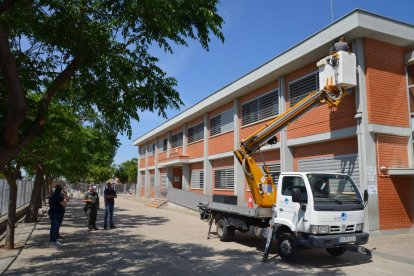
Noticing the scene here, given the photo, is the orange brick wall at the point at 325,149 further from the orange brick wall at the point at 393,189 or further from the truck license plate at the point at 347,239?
the truck license plate at the point at 347,239

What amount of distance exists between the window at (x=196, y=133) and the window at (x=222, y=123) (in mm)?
1967

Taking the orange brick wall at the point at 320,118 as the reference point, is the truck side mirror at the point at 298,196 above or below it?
below

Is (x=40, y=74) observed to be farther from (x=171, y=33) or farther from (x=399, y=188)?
(x=399, y=188)

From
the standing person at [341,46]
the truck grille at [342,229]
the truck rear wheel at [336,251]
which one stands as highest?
the standing person at [341,46]

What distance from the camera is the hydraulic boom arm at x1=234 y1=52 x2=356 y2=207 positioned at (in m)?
11.3

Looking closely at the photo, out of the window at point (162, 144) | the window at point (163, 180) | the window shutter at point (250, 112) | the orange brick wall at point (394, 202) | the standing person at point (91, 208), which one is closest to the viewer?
the orange brick wall at point (394, 202)

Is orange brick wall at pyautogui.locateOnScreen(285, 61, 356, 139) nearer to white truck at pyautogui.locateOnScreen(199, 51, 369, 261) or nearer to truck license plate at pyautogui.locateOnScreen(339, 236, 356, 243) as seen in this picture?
white truck at pyautogui.locateOnScreen(199, 51, 369, 261)

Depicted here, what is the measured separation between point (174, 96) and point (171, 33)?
116 cm

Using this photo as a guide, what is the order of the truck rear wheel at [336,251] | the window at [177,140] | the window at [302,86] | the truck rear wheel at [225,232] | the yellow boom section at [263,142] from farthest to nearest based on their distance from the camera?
the window at [177,140] → the window at [302,86] → the truck rear wheel at [225,232] → the yellow boom section at [263,142] → the truck rear wheel at [336,251]

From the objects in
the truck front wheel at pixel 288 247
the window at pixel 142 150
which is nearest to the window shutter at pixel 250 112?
the truck front wheel at pixel 288 247

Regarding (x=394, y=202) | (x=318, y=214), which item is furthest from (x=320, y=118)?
(x=318, y=214)

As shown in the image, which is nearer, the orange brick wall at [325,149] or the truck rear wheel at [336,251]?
the truck rear wheel at [336,251]

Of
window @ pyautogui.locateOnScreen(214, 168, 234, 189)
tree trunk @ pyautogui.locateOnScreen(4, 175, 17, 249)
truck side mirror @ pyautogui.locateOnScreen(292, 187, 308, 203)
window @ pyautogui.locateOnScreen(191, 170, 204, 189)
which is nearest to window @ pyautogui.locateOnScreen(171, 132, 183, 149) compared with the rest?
window @ pyautogui.locateOnScreen(191, 170, 204, 189)

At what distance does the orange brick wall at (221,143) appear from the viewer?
76.3 ft
